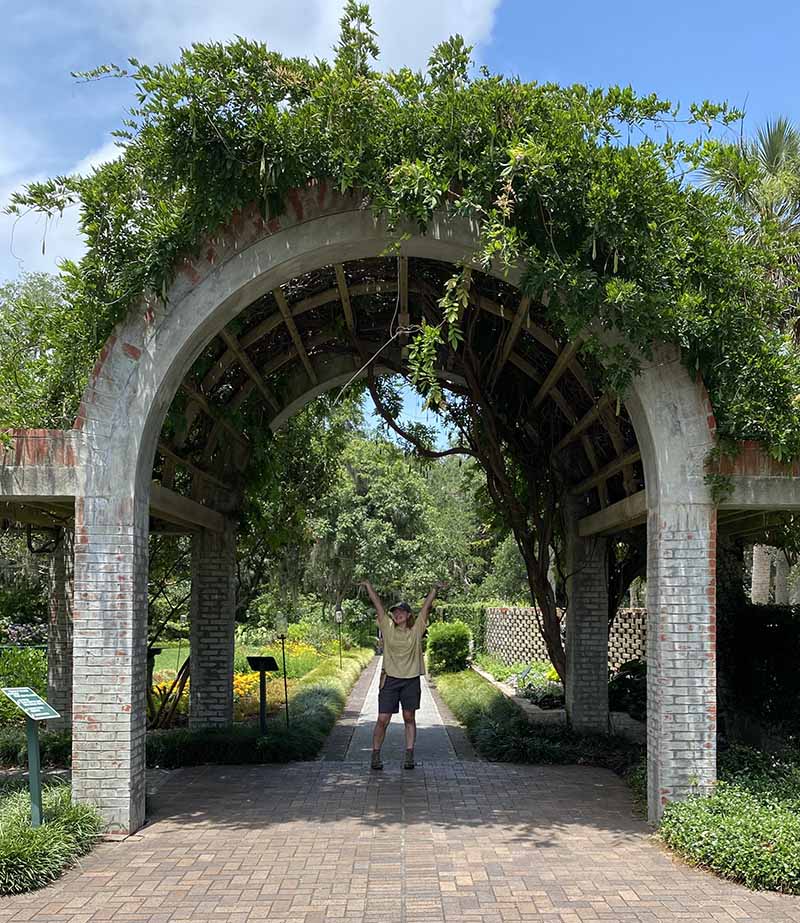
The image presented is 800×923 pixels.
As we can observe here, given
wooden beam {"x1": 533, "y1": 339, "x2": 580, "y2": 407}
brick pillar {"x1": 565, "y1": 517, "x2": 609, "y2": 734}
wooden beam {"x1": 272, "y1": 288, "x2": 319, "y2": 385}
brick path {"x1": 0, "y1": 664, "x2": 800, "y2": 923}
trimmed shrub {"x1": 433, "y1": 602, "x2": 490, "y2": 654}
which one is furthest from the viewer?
trimmed shrub {"x1": 433, "y1": 602, "x2": 490, "y2": 654}

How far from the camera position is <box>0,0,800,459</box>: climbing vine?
20.8 feet

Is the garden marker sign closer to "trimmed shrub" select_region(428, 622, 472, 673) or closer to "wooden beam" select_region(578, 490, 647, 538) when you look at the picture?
"wooden beam" select_region(578, 490, 647, 538)

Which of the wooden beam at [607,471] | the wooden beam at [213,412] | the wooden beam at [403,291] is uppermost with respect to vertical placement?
the wooden beam at [403,291]

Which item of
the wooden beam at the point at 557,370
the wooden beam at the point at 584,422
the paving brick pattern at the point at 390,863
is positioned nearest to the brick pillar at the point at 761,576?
the wooden beam at the point at 584,422

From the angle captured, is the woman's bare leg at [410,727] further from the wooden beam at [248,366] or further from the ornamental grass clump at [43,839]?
the wooden beam at [248,366]

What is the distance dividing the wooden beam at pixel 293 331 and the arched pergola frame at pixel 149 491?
120 cm

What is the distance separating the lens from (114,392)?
6.93 metres

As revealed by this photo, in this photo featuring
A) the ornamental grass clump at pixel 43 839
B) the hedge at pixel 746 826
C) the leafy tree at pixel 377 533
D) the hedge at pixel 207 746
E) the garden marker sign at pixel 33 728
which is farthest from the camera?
the leafy tree at pixel 377 533

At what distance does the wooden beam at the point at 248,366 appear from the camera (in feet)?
28.3

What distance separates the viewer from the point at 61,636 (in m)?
10.7

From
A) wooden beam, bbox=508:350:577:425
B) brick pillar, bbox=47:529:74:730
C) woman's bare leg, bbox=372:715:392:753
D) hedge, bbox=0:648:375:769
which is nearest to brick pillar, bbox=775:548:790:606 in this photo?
wooden beam, bbox=508:350:577:425

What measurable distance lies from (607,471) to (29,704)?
6102 millimetres

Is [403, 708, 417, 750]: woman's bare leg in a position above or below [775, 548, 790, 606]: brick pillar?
below

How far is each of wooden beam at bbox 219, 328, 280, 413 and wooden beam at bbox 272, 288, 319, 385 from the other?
1.66 feet
